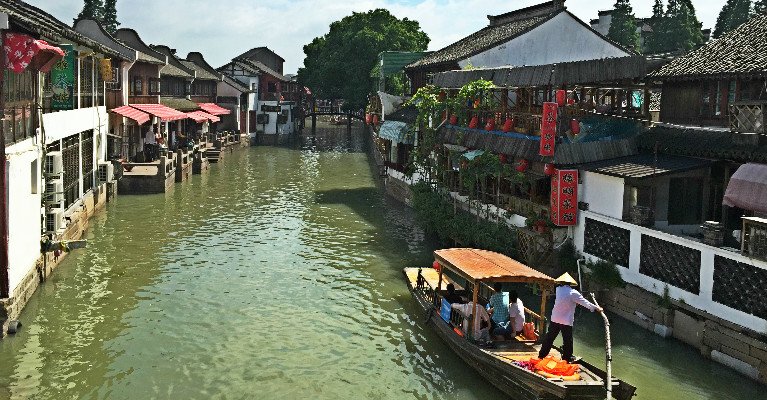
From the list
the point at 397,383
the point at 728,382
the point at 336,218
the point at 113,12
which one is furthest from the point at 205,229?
the point at 113,12

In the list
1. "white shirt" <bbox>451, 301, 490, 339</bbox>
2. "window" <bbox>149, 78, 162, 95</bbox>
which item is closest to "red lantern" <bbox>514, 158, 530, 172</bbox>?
"white shirt" <bbox>451, 301, 490, 339</bbox>

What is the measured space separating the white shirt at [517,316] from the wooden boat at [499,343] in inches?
11.5

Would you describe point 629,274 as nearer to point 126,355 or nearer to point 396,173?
point 126,355

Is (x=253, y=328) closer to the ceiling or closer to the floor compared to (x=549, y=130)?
closer to the floor

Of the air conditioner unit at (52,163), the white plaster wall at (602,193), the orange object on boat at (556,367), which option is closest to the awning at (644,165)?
the white plaster wall at (602,193)

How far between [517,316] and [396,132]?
22872 millimetres

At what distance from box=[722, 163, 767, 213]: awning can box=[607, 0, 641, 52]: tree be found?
205ft

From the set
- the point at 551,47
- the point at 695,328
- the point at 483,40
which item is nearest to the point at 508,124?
the point at 695,328

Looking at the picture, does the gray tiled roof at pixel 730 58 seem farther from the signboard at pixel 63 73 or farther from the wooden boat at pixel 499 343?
the signboard at pixel 63 73

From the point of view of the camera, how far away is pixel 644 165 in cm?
2025

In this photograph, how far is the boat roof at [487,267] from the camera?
16.3 metres

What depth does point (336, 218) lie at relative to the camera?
33906 millimetres

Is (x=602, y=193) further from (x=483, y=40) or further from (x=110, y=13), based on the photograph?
(x=110, y=13)

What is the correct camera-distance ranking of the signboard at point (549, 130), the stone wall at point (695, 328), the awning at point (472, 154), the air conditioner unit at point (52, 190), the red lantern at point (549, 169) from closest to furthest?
the stone wall at point (695, 328) → the air conditioner unit at point (52, 190) → the signboard at point (549, 130) → the red lantern at point (549, 169) → the awning at point (472, 154)
